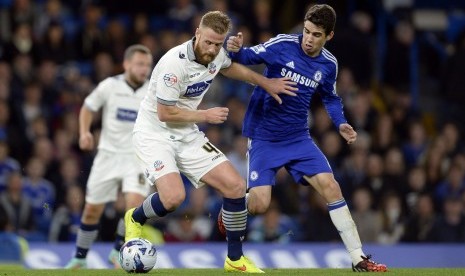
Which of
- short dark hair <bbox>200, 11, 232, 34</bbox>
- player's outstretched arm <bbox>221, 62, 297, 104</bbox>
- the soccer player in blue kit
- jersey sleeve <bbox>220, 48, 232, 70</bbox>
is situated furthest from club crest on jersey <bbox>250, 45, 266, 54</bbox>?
short dark hair <bbox>200, 11, 232, 34</bbox>

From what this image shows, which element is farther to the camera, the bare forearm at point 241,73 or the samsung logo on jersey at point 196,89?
the bare forearm at point 241,73

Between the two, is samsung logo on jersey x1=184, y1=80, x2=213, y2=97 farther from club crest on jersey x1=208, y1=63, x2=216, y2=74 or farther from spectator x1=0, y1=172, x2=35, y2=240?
spectator x1=0, y1=172, x2=35, y2=240

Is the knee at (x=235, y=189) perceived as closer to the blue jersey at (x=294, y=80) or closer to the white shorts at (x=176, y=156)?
the white shorts at (x=176, y=156)

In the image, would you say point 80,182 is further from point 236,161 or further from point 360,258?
point 360,258

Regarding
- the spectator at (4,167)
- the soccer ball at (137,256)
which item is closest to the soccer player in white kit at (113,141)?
the soccer ball at (137,256)

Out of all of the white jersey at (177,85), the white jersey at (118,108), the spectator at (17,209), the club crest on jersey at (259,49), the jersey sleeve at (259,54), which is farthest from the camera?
the spectator at (17,209)

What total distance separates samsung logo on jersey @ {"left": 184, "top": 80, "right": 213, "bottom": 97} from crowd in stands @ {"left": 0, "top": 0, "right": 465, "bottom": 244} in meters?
4.47

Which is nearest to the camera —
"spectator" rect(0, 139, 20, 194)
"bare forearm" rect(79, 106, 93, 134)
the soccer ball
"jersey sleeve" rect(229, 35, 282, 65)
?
the soccer ball

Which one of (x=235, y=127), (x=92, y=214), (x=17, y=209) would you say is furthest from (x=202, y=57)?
(x=235, y=127)

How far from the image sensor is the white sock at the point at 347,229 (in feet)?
36.3

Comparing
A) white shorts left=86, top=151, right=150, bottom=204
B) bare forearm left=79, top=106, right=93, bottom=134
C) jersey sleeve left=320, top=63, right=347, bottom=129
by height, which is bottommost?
white shorts left=86, top=151, right=150, bottom=204

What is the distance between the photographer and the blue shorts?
1143cm

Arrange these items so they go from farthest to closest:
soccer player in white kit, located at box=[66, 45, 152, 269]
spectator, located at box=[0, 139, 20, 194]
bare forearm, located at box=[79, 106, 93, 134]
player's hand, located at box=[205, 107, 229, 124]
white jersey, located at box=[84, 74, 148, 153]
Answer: spectator, located at box=[0, 139, 20, 194]
white jersey, located at box=[84, 74, 148, 153]
soccer player in white kit, located at box=[66, 45, 152, 269]
bare forearm, located at box=[79, 106, 93, 134]
player's hand, located at box=[205, 107, 229, 124]

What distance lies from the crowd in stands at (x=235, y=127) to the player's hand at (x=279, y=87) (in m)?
3.99
